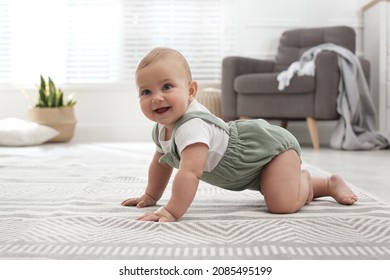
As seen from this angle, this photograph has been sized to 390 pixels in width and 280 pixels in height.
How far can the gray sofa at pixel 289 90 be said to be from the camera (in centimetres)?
328

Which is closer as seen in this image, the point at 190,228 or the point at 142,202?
the point at 190,228

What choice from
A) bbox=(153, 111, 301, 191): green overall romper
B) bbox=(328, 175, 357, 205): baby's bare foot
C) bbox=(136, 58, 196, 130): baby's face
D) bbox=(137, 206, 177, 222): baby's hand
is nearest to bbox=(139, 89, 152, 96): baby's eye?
bbox=(136, 58, 196, 130): baby's face

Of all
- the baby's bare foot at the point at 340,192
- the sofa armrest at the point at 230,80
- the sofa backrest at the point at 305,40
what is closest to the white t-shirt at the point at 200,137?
the baby's bare foot at the point at 340,192

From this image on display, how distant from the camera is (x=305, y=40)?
3885mm

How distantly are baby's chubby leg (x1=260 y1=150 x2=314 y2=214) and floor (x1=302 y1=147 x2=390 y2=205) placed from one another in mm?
320

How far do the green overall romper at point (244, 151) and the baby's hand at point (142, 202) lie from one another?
0.14 metres

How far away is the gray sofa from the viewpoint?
3.28 metres

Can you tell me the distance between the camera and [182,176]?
3.47 feet

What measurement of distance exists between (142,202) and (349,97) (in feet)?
7.76

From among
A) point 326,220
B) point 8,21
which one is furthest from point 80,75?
point 326,220

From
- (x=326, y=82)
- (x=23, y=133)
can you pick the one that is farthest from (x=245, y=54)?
(x=23, y=133)

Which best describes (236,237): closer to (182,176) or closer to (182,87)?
(182,176)

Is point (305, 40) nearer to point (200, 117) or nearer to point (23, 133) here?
point (23, 133)

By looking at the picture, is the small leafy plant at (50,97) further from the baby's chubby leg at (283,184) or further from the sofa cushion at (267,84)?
the baby's chubby leg at (283,184)
